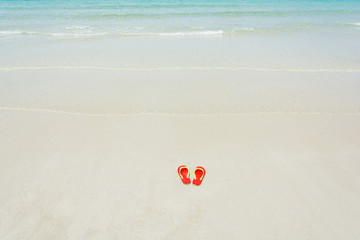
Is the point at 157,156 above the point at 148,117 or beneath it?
beneath

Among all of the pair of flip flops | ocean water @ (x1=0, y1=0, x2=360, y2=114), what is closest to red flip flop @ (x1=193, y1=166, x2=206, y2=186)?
the pair of flip flops

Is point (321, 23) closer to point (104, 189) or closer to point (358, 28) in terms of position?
point (358, 28)

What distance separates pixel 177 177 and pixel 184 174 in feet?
0.38

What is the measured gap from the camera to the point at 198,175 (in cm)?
332

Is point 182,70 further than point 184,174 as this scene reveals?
Yes

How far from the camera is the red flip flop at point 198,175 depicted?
10.5 feet

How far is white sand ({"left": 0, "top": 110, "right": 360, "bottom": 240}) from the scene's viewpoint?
2750 mm

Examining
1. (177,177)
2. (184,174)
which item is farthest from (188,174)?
(177,177)

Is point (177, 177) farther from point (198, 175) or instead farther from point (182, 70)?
point (182, 70)

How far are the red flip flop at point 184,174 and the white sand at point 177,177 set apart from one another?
97 millimetres

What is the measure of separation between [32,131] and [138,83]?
2.76 m

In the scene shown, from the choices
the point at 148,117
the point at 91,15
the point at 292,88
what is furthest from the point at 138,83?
the point at 91,15

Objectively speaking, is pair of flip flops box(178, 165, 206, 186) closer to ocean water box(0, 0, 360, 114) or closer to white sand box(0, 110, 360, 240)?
white sand box(0, 110, 360, 240)

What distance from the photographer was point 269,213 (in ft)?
9.48
